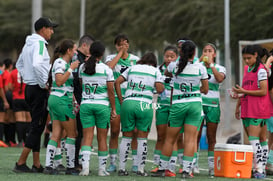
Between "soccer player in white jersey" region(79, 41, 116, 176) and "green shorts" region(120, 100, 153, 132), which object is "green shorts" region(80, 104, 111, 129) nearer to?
"soccer player in white jersey" region(79, 41, 116, 176)

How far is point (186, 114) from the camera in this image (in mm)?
13141

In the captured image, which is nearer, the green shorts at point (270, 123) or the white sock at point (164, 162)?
the white sock at point (164, 162)

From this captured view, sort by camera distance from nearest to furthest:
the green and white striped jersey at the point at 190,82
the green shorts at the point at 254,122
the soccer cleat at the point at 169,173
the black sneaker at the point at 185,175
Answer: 1. the black sneaker at the point at 185,175
2. the green and white striped jersey at the point at 190,82
3. the soccer cleat at the point at 169,173
4. the green shorts at the point at 254,122

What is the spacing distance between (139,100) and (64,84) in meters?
1.21

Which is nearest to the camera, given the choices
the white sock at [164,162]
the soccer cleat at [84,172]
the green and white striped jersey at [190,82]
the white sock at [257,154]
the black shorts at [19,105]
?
the green and white striped jersey at [190,82]

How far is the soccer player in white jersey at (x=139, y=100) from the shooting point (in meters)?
13.6

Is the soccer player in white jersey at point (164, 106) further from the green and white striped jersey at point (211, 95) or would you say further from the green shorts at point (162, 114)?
the green and white striped jersey at point (211, 95)

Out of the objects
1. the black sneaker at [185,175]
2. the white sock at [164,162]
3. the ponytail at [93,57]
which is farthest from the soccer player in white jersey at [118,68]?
the black sneaker at [185,175]

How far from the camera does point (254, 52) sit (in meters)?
13.9

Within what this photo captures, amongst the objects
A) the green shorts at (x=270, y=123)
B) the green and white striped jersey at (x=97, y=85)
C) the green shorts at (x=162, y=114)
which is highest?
the green and white striped jersey at (x=97, y=85)

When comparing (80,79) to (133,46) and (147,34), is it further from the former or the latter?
(133,46)

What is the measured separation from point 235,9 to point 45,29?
72.6 feet

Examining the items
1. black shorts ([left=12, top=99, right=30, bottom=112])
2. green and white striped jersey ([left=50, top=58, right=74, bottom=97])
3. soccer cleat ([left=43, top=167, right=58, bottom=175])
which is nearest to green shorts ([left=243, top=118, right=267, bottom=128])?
green and white striped jersey ([left=50, top=58, right=74, bottom=97])

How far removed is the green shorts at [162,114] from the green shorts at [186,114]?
111cm
